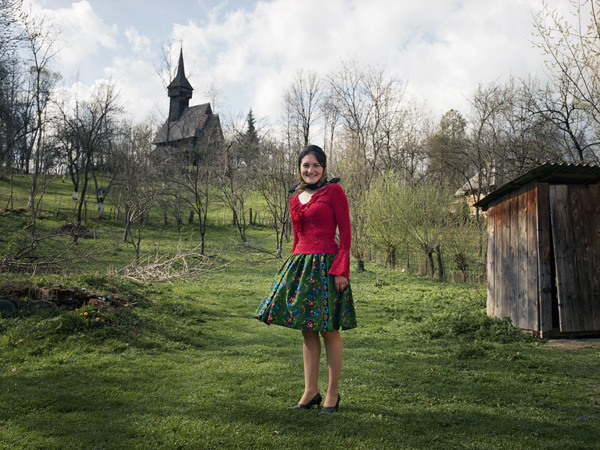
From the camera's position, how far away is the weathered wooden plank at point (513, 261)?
7.43 m

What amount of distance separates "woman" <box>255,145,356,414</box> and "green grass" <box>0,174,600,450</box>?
0.47 m

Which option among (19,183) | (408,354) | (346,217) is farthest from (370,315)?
(19,183)

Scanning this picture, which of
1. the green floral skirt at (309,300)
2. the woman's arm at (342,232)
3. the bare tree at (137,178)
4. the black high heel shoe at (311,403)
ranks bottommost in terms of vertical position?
the black high heel shoe at (311,403)

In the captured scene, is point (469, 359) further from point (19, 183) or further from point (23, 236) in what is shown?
point (19, 183)

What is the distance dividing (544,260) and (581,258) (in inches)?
23.8

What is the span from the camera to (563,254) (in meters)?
6.96

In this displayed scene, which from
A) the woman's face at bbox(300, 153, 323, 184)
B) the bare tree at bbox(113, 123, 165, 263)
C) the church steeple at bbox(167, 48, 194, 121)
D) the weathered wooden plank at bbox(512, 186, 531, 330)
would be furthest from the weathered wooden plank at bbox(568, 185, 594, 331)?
the church steeple at bbox(167, 48, 194, 121)

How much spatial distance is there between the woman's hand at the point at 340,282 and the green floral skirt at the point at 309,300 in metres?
0.05

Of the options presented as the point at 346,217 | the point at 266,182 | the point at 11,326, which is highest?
the point at 266,182

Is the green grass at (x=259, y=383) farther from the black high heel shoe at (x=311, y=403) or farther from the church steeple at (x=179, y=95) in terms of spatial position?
the church steeple at (x=179, y=95)

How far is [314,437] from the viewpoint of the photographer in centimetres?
304

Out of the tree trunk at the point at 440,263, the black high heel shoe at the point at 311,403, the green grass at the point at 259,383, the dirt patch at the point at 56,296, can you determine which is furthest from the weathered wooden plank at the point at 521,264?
the tree trunk at the point at 440,263

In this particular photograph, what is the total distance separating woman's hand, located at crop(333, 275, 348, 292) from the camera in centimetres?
337

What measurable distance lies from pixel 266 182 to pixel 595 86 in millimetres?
20312
